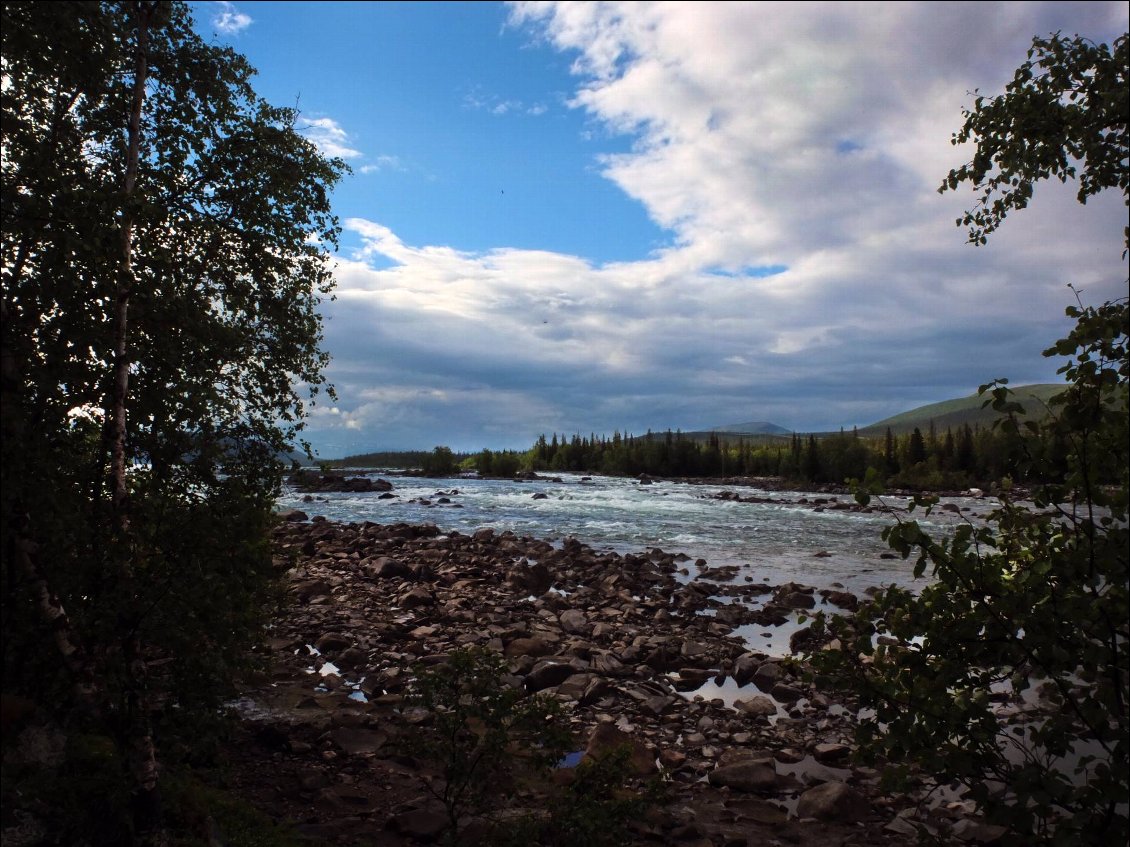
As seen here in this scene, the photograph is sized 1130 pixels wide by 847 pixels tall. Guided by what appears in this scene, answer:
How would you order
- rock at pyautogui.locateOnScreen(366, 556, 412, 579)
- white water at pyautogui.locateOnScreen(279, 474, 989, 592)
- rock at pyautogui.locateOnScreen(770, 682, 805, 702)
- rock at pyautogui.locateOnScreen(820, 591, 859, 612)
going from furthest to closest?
1. white water at pyautogui.locateOnScreen(279, 474, 989, 592)
2. rock at pyautogui.locateOnScreen(366, 556, 412, 579)
3. rock at pyautogui.locateOnScreen(820, 591, 859, 612)
4. rock at pyautogui.locateOnScreen(770, 682, 805, 702)

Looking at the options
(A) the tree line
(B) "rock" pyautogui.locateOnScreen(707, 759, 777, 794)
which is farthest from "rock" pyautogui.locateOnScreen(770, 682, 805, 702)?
(A) the tree line

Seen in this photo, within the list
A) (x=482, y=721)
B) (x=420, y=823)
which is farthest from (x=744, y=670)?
(x=482, y=721)

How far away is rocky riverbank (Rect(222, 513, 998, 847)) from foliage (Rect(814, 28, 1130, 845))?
3.19ft

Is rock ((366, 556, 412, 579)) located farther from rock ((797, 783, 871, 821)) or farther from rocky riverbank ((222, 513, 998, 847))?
rock ((797, 783, 871, 821))

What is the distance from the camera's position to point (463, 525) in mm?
38500

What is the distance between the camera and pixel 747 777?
8867mm

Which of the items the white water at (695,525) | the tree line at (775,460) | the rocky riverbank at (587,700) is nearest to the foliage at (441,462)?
the tree line at (775,460)

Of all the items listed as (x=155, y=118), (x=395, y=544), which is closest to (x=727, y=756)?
(x=155, y=118)

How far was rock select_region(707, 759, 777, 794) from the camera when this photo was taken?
→ 876cm

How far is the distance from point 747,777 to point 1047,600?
5.89 meters

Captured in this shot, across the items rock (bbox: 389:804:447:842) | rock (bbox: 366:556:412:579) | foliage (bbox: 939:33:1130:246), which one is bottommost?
rock (bbox: 389:804:447:842)

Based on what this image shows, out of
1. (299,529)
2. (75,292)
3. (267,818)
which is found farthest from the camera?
(299,529)

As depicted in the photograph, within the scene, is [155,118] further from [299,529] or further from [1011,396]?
[299,529]

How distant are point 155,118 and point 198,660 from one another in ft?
19.0
